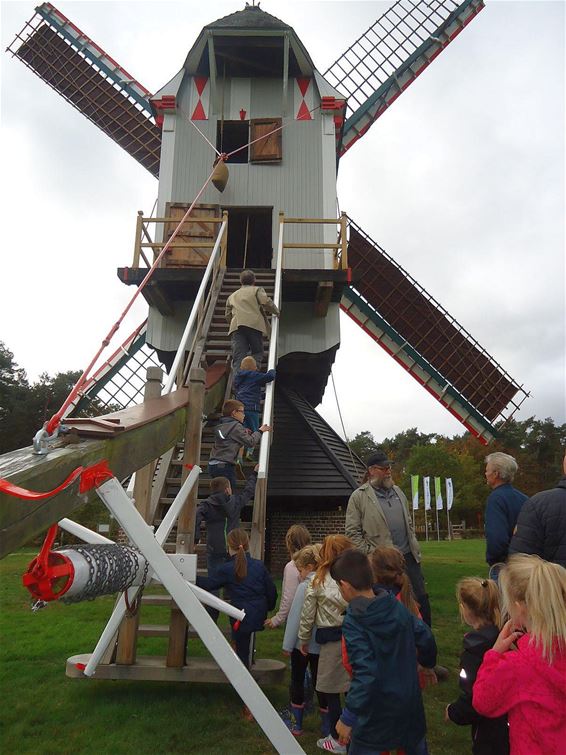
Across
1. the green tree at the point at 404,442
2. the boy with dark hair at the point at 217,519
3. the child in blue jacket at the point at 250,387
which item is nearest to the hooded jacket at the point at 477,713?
Result: the boy with dark hair at the point at 217,519

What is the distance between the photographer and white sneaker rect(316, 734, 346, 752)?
3506 millimetres

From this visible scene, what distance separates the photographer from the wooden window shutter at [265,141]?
11.9 m

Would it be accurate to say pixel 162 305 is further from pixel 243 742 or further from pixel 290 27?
pixel 243 742

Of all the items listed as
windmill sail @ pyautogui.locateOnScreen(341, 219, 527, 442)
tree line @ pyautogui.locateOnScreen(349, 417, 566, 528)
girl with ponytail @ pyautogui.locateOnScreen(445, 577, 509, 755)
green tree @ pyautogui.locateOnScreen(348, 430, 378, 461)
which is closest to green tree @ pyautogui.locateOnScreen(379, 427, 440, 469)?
green tree @ pyautogui.locateOnScreen(348, 430, 378, 461)

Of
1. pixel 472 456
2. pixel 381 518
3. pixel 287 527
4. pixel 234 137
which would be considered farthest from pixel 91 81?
pixel 472 456

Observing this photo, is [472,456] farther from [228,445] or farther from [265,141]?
[228,445]

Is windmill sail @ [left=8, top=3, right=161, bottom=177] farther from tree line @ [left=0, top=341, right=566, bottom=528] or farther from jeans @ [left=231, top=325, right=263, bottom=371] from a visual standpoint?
tree line @ [left=0, top=341, right=566, bottom=528]

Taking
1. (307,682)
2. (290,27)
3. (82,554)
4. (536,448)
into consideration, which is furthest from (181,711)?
(536,448)

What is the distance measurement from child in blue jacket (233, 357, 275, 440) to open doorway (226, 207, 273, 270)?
6134 millimetres

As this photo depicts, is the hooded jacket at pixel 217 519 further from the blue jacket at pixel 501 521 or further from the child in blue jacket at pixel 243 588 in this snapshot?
the blue jacket at pixel 501 521

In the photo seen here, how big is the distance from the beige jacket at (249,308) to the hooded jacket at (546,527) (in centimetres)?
444

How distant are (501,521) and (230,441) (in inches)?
97.2

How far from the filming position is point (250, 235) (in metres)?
14.2

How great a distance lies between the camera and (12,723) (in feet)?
13.1
